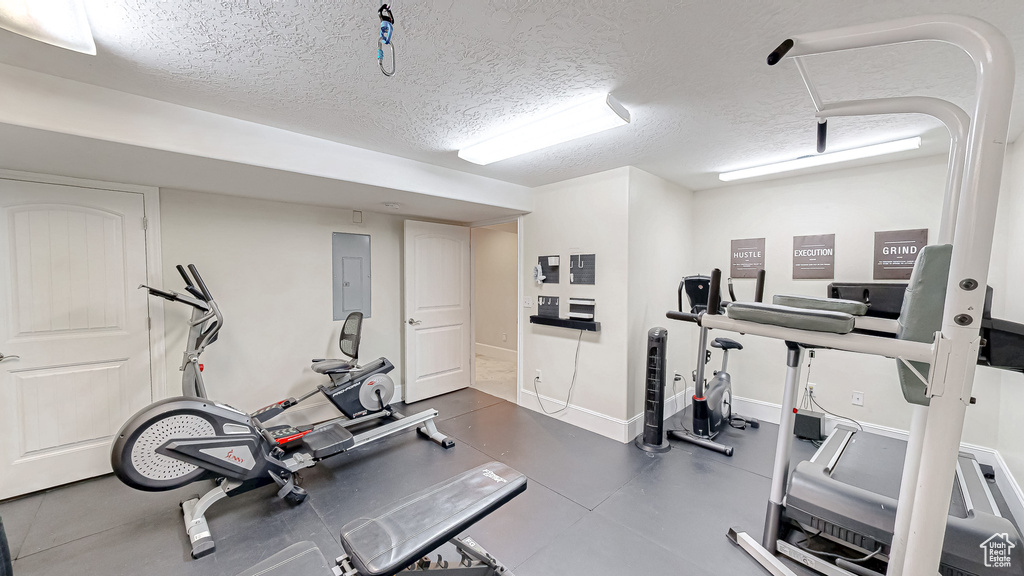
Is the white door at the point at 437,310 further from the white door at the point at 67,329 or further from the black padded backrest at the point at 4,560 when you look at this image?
the black padded backrest at the point at 4,560

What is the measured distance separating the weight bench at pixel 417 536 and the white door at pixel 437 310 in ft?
8.65

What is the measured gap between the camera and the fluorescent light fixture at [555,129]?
2049 mm

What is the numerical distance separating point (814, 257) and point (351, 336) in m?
4.51

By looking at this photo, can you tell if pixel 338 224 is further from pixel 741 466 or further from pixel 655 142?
pixel 741 466

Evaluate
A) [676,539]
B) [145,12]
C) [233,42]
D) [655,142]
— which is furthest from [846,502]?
[145,12]

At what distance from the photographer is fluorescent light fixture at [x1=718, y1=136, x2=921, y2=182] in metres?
2.65

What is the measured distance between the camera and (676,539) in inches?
83.2

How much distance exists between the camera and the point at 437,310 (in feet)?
14.9

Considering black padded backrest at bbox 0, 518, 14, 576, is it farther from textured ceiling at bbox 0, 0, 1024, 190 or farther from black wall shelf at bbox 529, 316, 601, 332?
black wall shelf at bbox 529, 316, 601, 332

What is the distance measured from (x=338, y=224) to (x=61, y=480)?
2768mm

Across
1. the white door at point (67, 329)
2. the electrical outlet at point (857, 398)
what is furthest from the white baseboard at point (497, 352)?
the white door at point (67, 329)

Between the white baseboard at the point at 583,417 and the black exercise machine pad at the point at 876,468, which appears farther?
the white baseboard at the point at 583,417

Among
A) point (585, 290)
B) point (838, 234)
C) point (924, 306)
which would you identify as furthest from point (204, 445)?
point (838, 234)

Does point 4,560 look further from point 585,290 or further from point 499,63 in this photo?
point 585,290
